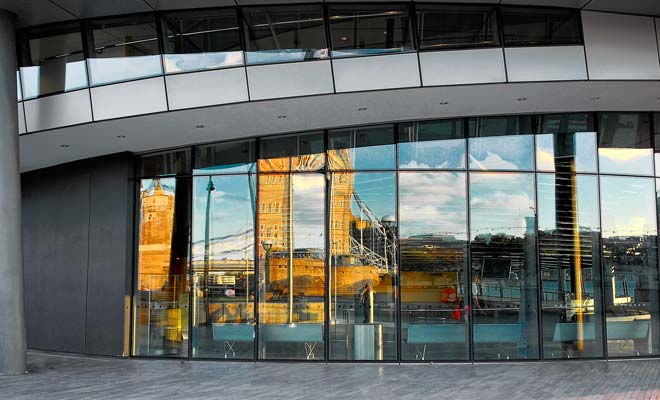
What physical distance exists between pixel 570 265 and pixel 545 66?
477cm

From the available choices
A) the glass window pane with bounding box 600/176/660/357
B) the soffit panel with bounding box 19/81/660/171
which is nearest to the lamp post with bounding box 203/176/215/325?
the soffit panel with bounding box 19/81/660/171

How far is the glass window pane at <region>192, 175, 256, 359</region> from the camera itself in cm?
1606

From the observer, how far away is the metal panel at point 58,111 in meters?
14.3

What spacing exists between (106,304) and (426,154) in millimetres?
8349

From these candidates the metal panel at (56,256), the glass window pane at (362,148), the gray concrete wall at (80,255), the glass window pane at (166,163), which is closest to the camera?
the glass window pane at (362,148)

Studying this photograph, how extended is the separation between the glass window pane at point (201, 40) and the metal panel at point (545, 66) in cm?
526

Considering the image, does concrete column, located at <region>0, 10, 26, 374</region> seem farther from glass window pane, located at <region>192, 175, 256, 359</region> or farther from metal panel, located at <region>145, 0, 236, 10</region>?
glass window pane, located at <region>192, 175, 256, 359</region>

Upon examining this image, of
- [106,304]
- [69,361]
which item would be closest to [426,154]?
[106,304]

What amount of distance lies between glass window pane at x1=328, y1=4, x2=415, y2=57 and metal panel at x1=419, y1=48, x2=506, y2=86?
54 cm

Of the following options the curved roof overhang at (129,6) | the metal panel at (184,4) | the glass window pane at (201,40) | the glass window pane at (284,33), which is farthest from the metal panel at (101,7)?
the glass window pane at (284,33)

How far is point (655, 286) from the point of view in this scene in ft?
52.5

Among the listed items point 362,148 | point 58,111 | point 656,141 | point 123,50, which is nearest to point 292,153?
point 362,148

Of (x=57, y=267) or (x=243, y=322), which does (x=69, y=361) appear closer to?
(x=57, y=267)

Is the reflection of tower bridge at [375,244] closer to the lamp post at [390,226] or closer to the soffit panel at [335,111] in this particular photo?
the lamp post at [390,226]
